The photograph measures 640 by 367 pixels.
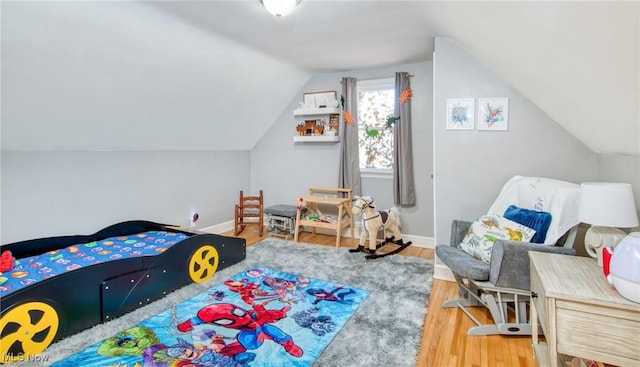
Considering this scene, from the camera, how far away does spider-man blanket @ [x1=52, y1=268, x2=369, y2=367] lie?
1.78 metres

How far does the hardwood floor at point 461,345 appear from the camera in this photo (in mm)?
1781

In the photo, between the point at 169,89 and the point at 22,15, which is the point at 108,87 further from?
the point at 22,15

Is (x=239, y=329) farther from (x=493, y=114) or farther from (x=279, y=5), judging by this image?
(x=493, y=114)

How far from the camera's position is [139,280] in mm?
2312

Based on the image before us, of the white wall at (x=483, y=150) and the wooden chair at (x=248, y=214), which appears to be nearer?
the white wall at (x=483, y=150)

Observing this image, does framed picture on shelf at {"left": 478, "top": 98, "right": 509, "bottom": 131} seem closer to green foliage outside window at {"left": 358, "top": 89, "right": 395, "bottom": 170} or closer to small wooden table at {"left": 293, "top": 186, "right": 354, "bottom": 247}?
green foliage outside window at {"left": 358, "top": 89, "right": 395, "bottom": 170}

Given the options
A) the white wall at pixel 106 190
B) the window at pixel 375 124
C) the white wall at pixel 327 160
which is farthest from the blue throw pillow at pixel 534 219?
the white wall at pixel 106 190

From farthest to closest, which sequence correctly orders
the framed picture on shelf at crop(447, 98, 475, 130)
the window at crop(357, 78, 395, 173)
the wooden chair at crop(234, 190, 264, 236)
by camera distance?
the wooden chair at crop(234, 190, 264, 236) → the window at crop(357, 78, 395, 173) → the framed picture on shelf at crop(447, 98, 475, 130)

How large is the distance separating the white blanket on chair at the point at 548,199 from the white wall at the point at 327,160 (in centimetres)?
134

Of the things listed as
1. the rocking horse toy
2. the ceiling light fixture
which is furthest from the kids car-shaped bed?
the ceiling light fixture

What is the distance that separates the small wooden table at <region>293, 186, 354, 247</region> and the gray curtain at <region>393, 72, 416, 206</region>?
65cm

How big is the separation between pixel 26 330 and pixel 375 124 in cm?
370

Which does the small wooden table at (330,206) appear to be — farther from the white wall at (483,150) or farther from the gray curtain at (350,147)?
the white wall at (483,150)

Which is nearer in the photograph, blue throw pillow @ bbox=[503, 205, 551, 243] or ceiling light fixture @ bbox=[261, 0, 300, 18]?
ceiling light fixture @ bbox=[261, 0, 300, 18]
